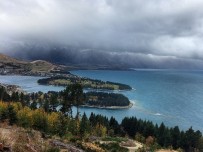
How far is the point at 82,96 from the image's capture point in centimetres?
9294

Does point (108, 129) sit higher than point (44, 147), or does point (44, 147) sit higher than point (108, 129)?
point (44, 147)

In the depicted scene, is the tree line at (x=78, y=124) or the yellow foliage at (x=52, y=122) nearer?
the tree line at (x=78, y=124)

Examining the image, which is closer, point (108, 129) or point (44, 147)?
point (44, 147)

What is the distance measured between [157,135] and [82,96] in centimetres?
6029

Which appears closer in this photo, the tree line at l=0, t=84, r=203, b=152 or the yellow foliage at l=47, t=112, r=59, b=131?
the tree line at l=0, t=84, r=203, b=152

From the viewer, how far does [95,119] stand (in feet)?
540

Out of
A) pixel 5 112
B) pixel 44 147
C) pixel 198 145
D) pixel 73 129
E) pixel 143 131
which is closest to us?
pixel 44 147

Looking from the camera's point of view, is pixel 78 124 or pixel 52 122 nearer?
pixel 78 124

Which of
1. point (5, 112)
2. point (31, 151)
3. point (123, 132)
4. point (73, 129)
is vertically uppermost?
point (31, 151)

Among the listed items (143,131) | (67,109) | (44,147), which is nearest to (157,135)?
(143,131)

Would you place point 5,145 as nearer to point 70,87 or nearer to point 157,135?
point 70,87

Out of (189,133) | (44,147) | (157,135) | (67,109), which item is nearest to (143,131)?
(157,135)

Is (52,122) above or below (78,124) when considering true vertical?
above

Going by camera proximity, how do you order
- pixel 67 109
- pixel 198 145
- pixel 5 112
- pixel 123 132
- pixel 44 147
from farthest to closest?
pixel 123 132 → pixel 198 145 → pixel 67 109 → pixel 5 112 → pixel 44 147
